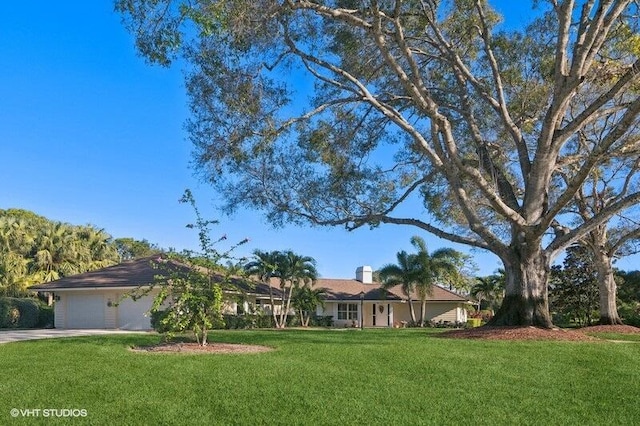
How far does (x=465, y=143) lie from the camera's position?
22.0 m

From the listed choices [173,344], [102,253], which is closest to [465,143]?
[173,344]

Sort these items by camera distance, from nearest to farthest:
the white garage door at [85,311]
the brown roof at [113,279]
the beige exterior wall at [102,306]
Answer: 1. the brown roof at [113,279]
2. the beige exterior wall at [102,306]
3. the white garage door at [85,311]

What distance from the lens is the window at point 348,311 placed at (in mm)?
45406

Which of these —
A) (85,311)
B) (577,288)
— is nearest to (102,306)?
(85,311)

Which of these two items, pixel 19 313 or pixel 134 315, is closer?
pixel 134 315

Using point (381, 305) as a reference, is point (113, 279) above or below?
above

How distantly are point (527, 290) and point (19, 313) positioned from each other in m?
26.1

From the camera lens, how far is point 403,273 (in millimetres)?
41188

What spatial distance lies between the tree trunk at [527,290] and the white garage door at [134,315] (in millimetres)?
18350

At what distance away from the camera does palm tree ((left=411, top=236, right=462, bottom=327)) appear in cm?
4084

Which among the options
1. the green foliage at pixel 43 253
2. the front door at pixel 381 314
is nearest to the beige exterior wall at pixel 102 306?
the green foliage at pixel 43 253

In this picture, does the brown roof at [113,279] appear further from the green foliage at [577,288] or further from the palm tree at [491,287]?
the palm tree at [491,287]

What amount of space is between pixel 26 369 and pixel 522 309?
13680 millimetres

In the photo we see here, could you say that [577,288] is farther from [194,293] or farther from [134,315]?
[194,293]
